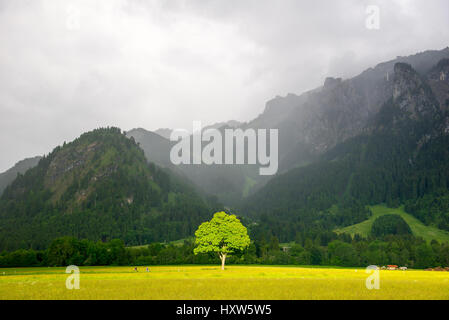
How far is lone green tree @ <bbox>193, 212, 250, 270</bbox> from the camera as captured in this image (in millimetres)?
96250

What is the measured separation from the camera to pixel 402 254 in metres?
172

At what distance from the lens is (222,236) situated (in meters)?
96.5

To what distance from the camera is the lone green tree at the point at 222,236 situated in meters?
96.2

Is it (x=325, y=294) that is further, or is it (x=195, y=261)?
(x=195, y=261)

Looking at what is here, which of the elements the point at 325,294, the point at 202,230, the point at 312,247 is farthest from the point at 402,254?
the point at 325,294

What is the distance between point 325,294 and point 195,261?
119 metres
